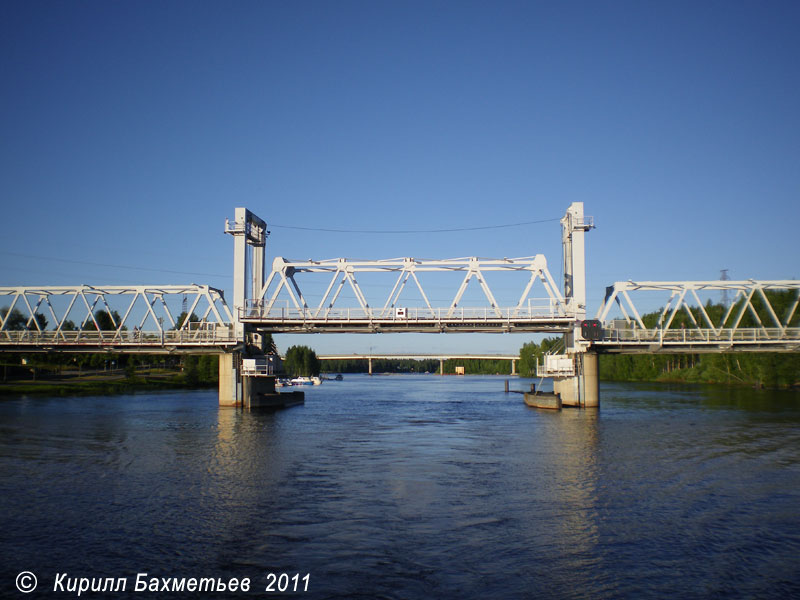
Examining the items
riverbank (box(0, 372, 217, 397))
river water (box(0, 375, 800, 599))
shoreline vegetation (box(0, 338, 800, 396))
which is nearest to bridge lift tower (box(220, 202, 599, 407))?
shoreline vegetation (box(0, 338, 800, 396))

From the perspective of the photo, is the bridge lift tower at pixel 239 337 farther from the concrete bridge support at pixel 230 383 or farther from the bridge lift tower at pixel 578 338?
the bridge lift tower at pixel 578 338

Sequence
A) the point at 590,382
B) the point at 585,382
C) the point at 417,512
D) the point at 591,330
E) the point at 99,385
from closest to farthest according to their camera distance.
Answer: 1. the point at 417,512
2. the point at 591,330
3. the point at 585,382
4. the point at 590,382
5. the point at 99,385

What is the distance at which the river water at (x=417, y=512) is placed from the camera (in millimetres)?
17438

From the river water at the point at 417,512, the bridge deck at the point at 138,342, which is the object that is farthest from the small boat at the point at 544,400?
the bridge deck at the point at 138,342

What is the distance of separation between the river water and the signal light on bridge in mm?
18184

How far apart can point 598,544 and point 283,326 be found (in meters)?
54.4

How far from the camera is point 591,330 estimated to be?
66.0m

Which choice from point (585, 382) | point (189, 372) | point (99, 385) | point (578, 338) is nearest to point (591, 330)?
point (578, 338)

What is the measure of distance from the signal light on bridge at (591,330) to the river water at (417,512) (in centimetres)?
1818

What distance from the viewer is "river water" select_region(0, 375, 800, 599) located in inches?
687

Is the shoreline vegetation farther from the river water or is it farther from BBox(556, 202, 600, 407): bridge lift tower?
the river water

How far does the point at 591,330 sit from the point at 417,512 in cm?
4619

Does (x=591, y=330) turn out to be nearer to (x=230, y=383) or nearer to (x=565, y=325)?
(x=565, y=325)

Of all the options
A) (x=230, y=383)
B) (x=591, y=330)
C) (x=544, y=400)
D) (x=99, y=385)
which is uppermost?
(x=591, y=330)
